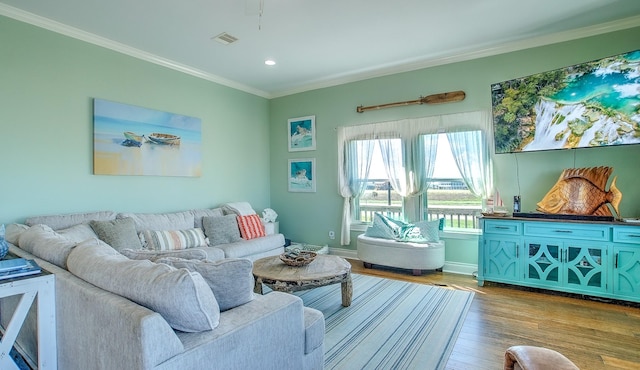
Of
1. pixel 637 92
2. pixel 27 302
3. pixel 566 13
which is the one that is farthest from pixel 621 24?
pixel 27 302

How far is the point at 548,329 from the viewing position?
2.58m

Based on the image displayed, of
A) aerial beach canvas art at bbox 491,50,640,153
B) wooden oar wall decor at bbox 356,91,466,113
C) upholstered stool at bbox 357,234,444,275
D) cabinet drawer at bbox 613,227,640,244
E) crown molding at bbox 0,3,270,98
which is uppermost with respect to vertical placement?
crown molding at bbox 0,3,270,98

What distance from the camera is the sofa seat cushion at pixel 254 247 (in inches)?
151

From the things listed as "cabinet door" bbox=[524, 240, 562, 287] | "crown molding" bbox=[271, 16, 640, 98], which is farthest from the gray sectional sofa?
"crown molding" bbox=[271, 16, 640, 98]

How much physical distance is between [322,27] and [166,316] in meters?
3.07

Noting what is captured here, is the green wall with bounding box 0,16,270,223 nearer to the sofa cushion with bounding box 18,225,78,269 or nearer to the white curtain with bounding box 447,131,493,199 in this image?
the sofa cushion with bounding box 18,225,78,269

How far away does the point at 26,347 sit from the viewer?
6.59 feet

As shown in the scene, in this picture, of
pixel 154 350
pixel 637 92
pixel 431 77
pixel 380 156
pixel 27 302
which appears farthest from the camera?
pixel 380 156

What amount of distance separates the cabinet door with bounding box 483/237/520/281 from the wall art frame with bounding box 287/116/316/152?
3.01m

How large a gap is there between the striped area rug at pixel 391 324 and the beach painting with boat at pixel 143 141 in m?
2.47

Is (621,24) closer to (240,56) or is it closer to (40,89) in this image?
(240,56)

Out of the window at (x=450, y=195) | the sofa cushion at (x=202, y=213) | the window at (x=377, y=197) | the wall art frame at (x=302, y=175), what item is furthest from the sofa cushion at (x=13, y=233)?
the window at (x=450, y=195)

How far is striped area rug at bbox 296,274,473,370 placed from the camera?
221 centimetres

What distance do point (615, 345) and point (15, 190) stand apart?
5.19 meters
